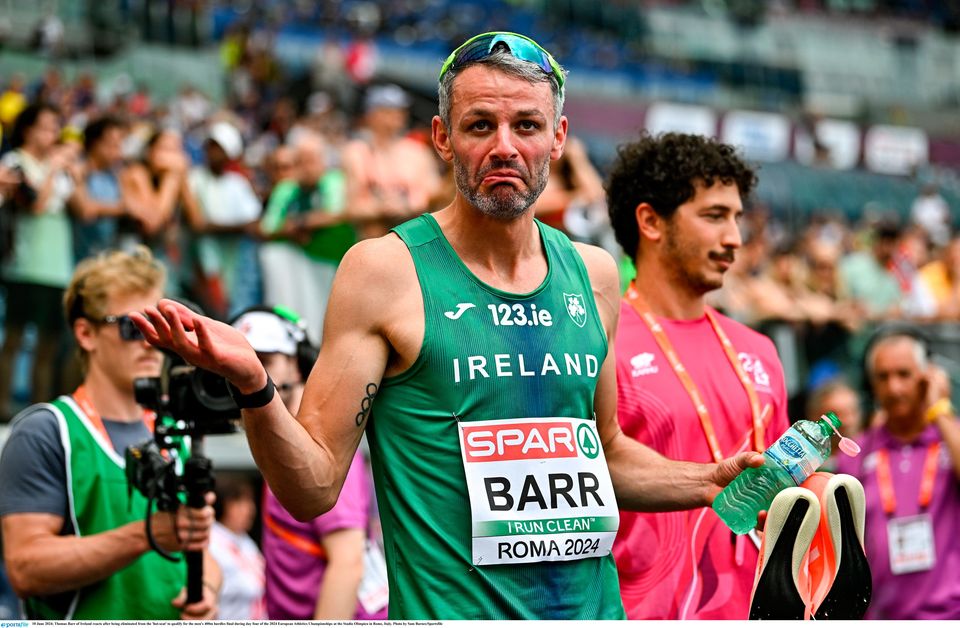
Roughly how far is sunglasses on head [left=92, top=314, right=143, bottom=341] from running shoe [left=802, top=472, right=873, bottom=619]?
2.25 m

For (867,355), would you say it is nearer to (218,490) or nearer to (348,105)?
(218,490)

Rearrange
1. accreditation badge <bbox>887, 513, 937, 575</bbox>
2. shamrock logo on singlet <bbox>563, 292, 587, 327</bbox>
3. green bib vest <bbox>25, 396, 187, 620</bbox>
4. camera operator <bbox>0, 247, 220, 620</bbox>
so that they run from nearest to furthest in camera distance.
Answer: shamrock logo on singlet <bbox>563, 292, 587, 327</bbox>
camera operator <bbox>0, 247, 220, 620</bbox>
green bib vest <bbox>25, 396, 187, 620</bbox>
accreditation badge <bbox>887, 513, 937, 575</bbox>

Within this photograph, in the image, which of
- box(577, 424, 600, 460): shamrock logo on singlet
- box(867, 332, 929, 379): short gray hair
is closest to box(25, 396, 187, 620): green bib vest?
box(577, 424, 600, 460): shamrock logo on singlet

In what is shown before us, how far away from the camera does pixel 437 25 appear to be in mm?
23547

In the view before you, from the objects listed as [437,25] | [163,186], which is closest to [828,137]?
[437,25]

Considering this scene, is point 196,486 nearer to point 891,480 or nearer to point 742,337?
point 742,337

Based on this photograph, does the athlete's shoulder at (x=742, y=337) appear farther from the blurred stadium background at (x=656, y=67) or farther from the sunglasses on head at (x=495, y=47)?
the blurred stadium background at (x=656, y=67)

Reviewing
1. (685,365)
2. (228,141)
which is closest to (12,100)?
(228,141)

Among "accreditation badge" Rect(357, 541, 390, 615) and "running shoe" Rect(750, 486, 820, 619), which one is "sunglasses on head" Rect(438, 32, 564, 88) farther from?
"accreditation badge" Rect(357, 541, 390, 615)

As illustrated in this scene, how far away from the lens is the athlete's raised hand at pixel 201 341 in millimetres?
2854

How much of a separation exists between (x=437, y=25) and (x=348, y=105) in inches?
242

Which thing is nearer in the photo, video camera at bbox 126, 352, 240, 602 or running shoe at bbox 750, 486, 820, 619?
running shoe at bbox 750, 486, 820, 619

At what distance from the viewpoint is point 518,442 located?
326 centimetres

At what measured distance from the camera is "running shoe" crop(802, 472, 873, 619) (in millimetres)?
3250
